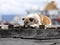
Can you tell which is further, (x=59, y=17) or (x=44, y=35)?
(x=59, y=17)

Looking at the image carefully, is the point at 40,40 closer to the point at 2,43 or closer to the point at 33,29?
the point at 33,29

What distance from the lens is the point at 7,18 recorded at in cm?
613

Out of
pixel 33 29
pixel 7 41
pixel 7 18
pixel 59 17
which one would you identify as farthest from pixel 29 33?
pixel 59 17

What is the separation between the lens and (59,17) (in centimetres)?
716

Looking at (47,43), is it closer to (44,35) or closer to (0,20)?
(44,35)

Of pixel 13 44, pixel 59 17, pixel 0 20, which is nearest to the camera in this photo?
pixel 13 44

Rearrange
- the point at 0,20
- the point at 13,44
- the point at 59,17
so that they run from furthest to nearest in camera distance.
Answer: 1. the point at 59,17
2. the point at 0,20
3. the point at 13,44

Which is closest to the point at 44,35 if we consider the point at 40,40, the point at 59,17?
the point at 40,40

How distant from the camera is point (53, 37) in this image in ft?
3.38

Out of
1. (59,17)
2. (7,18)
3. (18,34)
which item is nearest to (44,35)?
(18,34)

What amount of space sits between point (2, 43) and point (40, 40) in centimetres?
22

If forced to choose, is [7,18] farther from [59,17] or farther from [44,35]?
[44,35]

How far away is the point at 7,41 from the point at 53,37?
26 centimetres

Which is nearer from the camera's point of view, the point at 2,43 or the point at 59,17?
the point at 2,43
